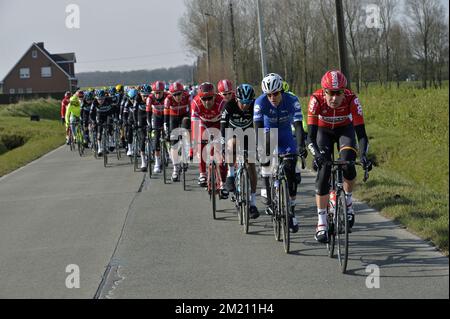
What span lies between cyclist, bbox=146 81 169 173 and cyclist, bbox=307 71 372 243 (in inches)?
314

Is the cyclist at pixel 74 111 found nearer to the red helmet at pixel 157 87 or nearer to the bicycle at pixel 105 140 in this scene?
the bicycle at pixel 105 140

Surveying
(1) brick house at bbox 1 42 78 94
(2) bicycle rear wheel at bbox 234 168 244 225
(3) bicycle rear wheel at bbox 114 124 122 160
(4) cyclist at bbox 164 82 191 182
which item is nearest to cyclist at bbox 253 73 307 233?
(2) bicycle rear wheel at bbox 234 168 244 225

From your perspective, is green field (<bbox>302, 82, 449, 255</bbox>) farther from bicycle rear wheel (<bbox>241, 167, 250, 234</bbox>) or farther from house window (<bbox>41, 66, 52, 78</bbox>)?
house window (<bbox>41, 66, 52, 78</bbox>)

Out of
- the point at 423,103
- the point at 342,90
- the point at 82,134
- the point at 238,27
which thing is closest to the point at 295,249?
the point at 342,90

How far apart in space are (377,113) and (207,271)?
19455mm

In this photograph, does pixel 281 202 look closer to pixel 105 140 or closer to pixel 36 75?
pixel 105 140

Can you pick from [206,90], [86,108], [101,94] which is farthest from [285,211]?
[86,108]

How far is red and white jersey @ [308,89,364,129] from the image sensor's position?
7.90 meters

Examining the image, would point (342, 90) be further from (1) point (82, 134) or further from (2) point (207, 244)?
(1) point (82, 134)

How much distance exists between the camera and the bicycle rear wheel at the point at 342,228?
271 inches

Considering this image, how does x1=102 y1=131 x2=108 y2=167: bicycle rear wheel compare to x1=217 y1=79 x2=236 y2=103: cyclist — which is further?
x1=102 y1=131 x2=108 y2=167: bicycle rear wheel

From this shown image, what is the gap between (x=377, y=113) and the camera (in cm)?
2559

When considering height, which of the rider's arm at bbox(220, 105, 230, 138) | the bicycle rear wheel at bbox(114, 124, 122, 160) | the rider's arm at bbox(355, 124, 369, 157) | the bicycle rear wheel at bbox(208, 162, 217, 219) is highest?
the rider's arm at bbox(220, 105, 230, 138)

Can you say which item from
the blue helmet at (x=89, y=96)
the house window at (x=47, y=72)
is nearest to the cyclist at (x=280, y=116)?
the blue helmet at (x=89, y=96)
